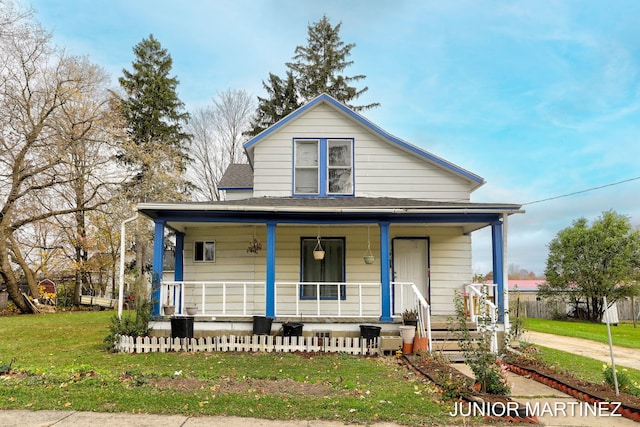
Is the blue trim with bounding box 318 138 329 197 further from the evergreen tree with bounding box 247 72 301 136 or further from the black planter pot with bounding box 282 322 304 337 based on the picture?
the evergreen tree with bounding box 247 72 301 136

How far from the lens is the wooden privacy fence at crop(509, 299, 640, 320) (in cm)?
2709

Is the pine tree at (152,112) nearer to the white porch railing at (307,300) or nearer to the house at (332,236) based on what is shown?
the house at (332,236)

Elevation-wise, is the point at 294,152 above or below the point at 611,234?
above

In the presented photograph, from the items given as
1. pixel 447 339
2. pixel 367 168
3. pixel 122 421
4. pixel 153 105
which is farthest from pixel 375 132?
pixel 153 105

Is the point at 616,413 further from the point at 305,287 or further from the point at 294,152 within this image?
the point at 294,152

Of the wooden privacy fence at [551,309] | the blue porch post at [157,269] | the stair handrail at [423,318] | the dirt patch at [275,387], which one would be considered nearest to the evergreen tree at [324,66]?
the wooden privacy fence at [551,309]

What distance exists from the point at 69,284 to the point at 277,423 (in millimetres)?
24601

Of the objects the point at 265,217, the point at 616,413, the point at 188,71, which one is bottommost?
the point at 616,413

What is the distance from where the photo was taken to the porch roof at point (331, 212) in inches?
408

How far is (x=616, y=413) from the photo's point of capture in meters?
5.62

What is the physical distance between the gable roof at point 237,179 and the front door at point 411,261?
5.58 meters

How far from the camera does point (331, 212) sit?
10.7 m

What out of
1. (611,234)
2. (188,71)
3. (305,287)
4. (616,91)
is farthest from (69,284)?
(611,234)

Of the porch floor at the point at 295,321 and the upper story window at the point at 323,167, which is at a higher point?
the upper story window at the point at 323,167
